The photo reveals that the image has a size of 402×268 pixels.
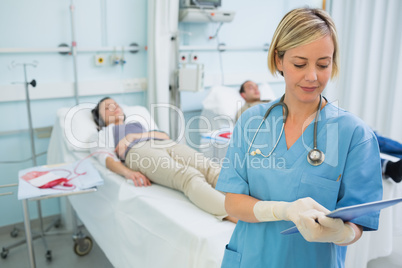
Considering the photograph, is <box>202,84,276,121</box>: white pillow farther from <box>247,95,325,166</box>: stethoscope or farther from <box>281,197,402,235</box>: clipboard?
<box>281,197,402,235</box>: clipboard

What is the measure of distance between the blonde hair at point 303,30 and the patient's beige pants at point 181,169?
92 centimetres

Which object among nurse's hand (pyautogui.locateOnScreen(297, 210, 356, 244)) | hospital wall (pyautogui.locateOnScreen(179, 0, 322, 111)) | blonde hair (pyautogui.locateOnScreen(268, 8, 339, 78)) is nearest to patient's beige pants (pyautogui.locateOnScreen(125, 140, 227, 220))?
nurse's hand (pyautogui.locateOnScreen(297, 210, 356, 244))

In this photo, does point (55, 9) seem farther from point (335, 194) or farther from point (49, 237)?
point (335, 194)

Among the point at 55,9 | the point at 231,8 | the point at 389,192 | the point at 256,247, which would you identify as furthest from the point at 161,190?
the point at 231,8

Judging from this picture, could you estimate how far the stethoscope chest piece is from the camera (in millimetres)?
948

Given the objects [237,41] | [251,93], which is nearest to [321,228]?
[251,93]

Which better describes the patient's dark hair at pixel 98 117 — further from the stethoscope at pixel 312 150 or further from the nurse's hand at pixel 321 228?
the nurse's hand at pixel 321 228

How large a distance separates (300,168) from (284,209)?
130 millimetres

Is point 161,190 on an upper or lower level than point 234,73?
lower

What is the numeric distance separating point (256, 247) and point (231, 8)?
Answer: 124 inches

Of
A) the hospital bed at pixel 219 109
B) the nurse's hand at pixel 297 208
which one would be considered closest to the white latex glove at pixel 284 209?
the nurse's hand at pixel 297 208

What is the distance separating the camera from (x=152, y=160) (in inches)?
87.4

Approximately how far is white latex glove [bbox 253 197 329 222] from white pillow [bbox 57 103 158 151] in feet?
6.16

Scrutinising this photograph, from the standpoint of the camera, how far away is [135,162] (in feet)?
7.54
